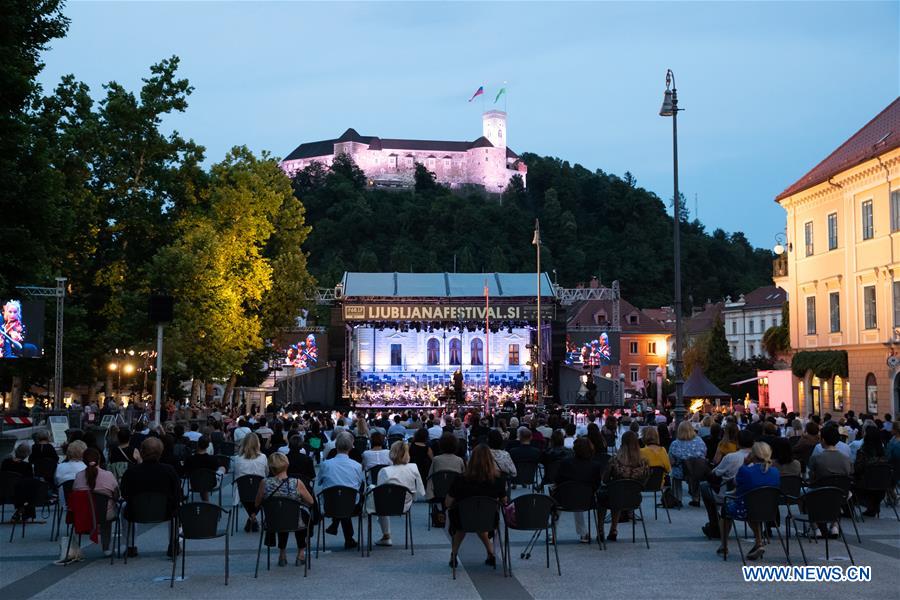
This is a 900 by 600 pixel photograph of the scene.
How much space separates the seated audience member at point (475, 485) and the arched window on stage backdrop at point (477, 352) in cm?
3959

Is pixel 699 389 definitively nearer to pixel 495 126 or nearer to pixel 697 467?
pixel 697 467

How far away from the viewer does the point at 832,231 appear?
33562 millimetres

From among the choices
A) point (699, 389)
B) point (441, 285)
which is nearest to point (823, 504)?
point (699, 389)

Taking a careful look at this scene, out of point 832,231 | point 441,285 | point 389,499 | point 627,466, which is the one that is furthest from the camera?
point 441,285

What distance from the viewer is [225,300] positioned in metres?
30.9

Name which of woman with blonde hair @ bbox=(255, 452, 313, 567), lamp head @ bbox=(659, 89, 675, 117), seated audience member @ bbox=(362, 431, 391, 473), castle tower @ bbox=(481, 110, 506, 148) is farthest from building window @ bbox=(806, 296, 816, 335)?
castle tower @ bbox=(481, 110, 506, 148)

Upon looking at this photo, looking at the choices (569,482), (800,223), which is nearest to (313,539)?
(569,482)

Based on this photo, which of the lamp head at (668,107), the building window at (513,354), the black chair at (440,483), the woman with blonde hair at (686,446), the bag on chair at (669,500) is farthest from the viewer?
the building window at (513,354)

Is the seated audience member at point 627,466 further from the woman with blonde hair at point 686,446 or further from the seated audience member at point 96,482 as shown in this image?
the seated audience member at point 96,482

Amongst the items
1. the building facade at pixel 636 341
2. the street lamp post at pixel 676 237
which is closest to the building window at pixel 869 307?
the street lamp post at pixel 676 237

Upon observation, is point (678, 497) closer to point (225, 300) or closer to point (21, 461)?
point (21, 461)

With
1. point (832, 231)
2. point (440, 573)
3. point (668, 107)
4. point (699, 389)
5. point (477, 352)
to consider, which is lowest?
point (440, 573)

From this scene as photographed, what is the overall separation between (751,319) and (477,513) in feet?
213

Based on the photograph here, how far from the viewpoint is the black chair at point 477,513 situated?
30.4 feet
